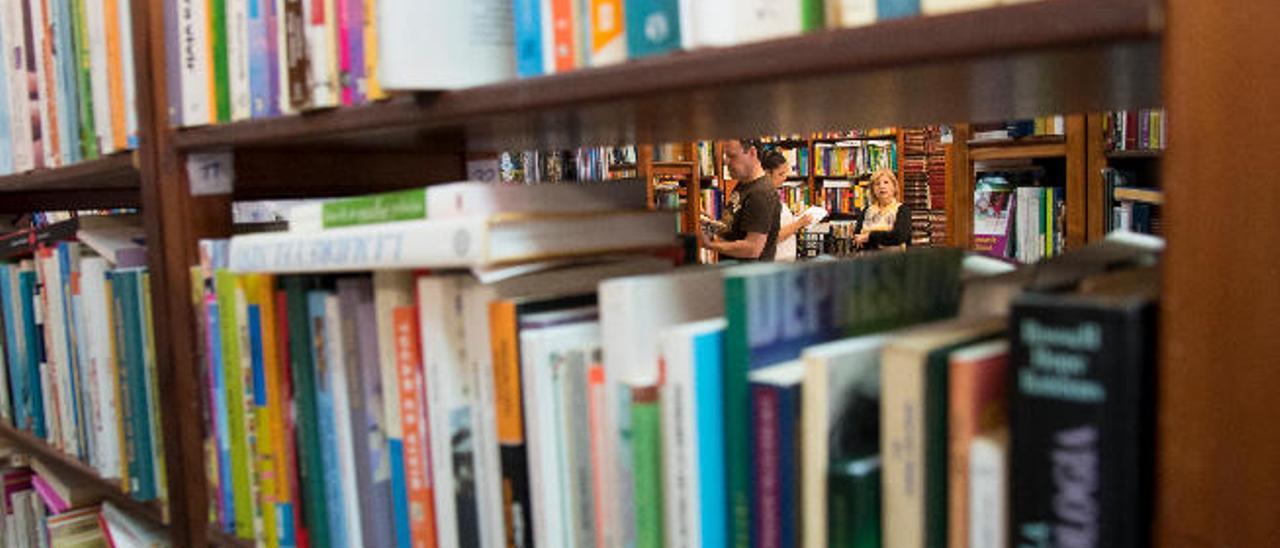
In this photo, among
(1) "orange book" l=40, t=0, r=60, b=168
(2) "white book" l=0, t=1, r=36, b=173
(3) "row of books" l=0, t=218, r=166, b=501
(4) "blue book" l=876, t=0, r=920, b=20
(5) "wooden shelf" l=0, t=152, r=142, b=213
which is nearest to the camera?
(4) "blue book" l=876, t=0, r=920, b=20

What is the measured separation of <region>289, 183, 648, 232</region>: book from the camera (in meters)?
0.75

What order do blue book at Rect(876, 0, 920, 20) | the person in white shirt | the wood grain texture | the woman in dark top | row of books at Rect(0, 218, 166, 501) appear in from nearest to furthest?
the wood grain texture < blue book at Rect(876, 0, 920, 20) < row of books at Rect(0, 218, 166, 501) < the person in white shirt < the woman in dark top

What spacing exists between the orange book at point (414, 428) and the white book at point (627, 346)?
0.20 metres

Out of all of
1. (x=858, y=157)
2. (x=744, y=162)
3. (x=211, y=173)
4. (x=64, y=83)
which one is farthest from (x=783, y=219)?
(x=211, y=173)

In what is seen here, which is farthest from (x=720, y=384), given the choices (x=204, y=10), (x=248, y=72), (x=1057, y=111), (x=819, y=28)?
(x=204, y=10)

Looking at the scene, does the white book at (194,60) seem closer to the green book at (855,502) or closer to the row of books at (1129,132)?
the green book at (855,502)

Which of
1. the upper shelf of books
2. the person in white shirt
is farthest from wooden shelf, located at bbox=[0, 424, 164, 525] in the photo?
the person in white shirt

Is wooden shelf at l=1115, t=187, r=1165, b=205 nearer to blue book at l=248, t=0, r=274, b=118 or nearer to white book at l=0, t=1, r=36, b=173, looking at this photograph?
blue book at l=248, t=0, r=274, b=118

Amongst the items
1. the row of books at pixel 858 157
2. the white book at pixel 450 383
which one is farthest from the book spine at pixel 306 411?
the row of books at pixel 858 157

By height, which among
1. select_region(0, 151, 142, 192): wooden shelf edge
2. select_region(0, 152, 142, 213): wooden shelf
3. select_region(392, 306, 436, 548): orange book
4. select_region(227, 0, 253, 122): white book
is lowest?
select_region(392, 306, 436, 548): orange book

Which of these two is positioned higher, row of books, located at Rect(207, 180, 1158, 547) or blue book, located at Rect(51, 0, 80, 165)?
blue book, located at Rect(51, 0, 80, 165)

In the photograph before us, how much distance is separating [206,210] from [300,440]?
0.33 meters

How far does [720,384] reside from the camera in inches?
24.3

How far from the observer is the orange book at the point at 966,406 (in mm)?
494
